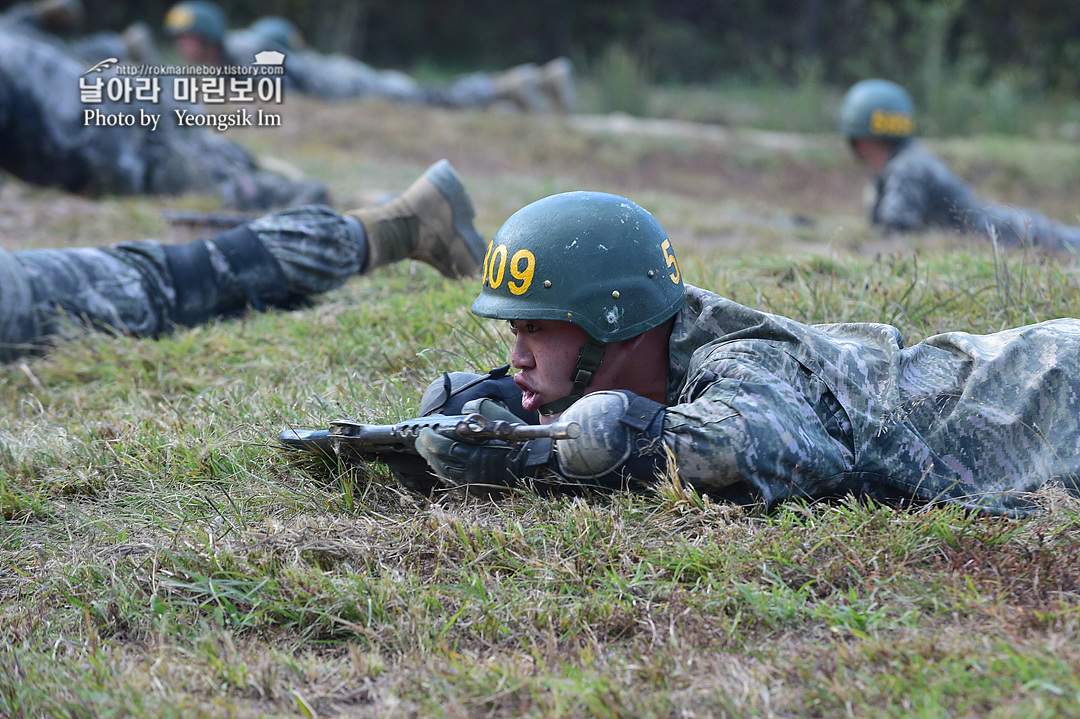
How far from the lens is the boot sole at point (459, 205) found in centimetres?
423

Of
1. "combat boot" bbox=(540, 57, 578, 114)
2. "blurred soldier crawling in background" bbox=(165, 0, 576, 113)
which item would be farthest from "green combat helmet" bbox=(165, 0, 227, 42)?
"combat boot" bbox=(540, 57, 578, 114)

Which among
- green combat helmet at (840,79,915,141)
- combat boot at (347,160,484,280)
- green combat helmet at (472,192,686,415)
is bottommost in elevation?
combat boot at (347,160,484,280)

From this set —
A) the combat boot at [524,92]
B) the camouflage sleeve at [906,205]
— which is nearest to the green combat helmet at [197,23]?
the combat boot at [524,92]

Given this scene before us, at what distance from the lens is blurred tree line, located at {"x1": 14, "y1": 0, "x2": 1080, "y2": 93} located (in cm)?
2022

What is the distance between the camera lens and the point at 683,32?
22.9m

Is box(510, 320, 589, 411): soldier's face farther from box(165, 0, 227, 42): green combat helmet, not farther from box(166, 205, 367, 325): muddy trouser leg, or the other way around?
box(165, 0, 227, 42): green combat helmet

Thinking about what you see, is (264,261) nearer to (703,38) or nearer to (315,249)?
(315,249)

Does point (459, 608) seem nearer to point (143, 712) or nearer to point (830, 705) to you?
point (143, 712)

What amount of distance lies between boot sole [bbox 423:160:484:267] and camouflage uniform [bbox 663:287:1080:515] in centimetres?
193

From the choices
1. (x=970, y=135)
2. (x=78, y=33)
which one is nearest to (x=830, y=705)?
(x=970, y=135)

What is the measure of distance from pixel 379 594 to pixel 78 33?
19682 millimetres

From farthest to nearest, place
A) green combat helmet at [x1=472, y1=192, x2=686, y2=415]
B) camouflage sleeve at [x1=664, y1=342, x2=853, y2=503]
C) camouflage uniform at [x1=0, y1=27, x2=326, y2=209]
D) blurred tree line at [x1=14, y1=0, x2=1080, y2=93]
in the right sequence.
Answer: blurred tree line at [x1=14, y1=0, x2=1080, y2=93], camouflage uniform at [x1=0, y1=27, x2=326, y2=209], green combat helmet at [x1=472, y1=192, x2=686, y2=415], camouflage sleeve at [x1=664, y1=342, x2=853, y2=503]

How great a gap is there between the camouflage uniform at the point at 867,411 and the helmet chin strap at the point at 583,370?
223 mm

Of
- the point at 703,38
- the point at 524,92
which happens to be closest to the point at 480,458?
the point at 524,92
